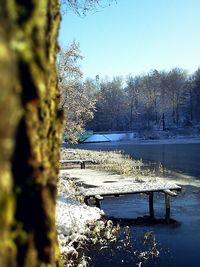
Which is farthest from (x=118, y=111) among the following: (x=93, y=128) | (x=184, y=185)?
(x=184, y=185)

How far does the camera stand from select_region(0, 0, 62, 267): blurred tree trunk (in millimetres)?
1075

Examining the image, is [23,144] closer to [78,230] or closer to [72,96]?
[78,230]

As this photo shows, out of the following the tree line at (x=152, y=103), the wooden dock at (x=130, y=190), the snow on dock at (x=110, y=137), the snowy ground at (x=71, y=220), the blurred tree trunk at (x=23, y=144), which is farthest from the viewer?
the tree line at (x=152, y=103)

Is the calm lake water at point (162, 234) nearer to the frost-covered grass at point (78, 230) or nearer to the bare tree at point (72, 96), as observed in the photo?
the frost-covered grass at point (78, 230)

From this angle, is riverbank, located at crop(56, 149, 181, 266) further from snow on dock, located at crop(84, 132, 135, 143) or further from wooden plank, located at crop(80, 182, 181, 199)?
snow on dock, located at crop(84, 132, 135, 143)

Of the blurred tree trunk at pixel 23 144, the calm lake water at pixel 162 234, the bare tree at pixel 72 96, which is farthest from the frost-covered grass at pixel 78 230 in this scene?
the bare tree at pixel 72 96

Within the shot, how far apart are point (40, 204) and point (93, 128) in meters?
90.5

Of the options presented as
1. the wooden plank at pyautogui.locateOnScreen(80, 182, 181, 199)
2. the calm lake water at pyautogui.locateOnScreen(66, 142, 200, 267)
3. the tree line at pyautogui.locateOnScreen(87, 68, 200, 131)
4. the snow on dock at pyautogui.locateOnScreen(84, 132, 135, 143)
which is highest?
the tree line at pyautogui.locateOnScreen(87, 68, 200, 131)

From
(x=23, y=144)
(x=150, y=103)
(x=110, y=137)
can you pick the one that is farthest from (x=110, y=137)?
(x=23, y=144)

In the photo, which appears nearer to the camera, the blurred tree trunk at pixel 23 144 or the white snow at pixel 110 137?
the blurred tree trunk at pixel 23 144

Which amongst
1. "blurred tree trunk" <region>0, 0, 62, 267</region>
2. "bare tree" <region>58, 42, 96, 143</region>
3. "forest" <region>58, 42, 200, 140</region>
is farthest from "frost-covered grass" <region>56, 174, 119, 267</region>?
"forest" <region>58, 42, 200, 140</region>

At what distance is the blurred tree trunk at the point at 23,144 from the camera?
3.53 ft

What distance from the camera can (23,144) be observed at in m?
1.32

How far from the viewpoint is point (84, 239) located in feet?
36.5
